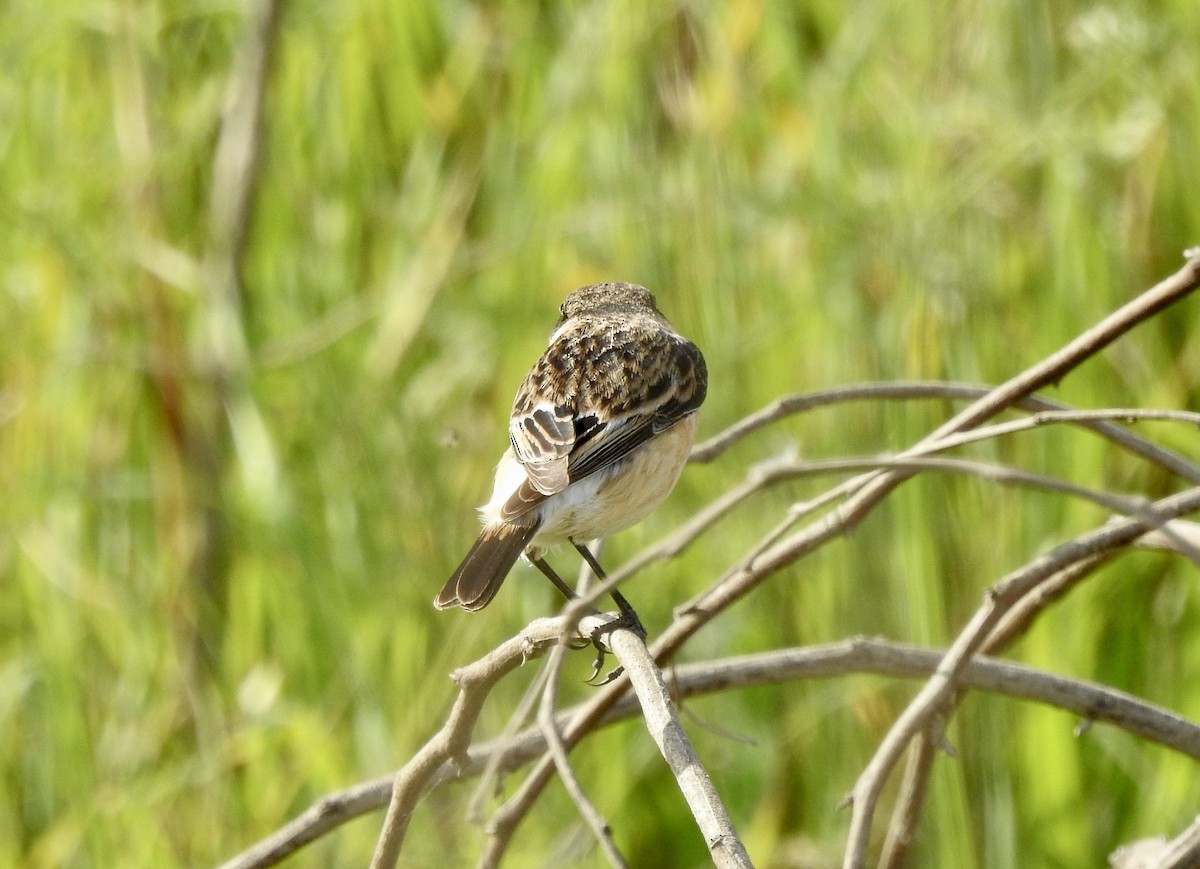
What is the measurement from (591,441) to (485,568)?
0.47 m

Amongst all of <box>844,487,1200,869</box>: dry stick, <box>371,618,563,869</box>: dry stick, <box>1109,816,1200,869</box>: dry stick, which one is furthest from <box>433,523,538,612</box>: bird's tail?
<box>1109,816,1200,869</box>: dry stick

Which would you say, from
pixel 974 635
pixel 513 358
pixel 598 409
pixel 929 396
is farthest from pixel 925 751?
pixel 513 358

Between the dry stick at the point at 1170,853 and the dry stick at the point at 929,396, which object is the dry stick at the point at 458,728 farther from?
the dry stick at the point at 1170,853

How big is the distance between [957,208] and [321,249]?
75.4 inches

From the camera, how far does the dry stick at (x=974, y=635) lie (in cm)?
218

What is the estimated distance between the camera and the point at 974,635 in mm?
2248

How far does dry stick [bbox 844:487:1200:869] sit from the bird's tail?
0.70 meters

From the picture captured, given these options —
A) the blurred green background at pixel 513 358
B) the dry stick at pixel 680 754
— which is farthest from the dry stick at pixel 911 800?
the dry stick at pixel 680 754

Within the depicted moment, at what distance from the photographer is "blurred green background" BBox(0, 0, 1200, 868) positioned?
3.59m

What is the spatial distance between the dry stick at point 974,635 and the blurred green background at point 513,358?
2.99 ft

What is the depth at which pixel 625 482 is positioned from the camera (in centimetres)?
301

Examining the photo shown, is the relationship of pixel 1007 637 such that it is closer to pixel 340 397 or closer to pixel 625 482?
pixel 625 482

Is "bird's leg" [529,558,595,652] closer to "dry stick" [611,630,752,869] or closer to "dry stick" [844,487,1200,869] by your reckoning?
"dry stick" [844,487,1200,869]

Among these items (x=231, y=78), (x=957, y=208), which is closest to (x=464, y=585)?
(x=957, y=208)
